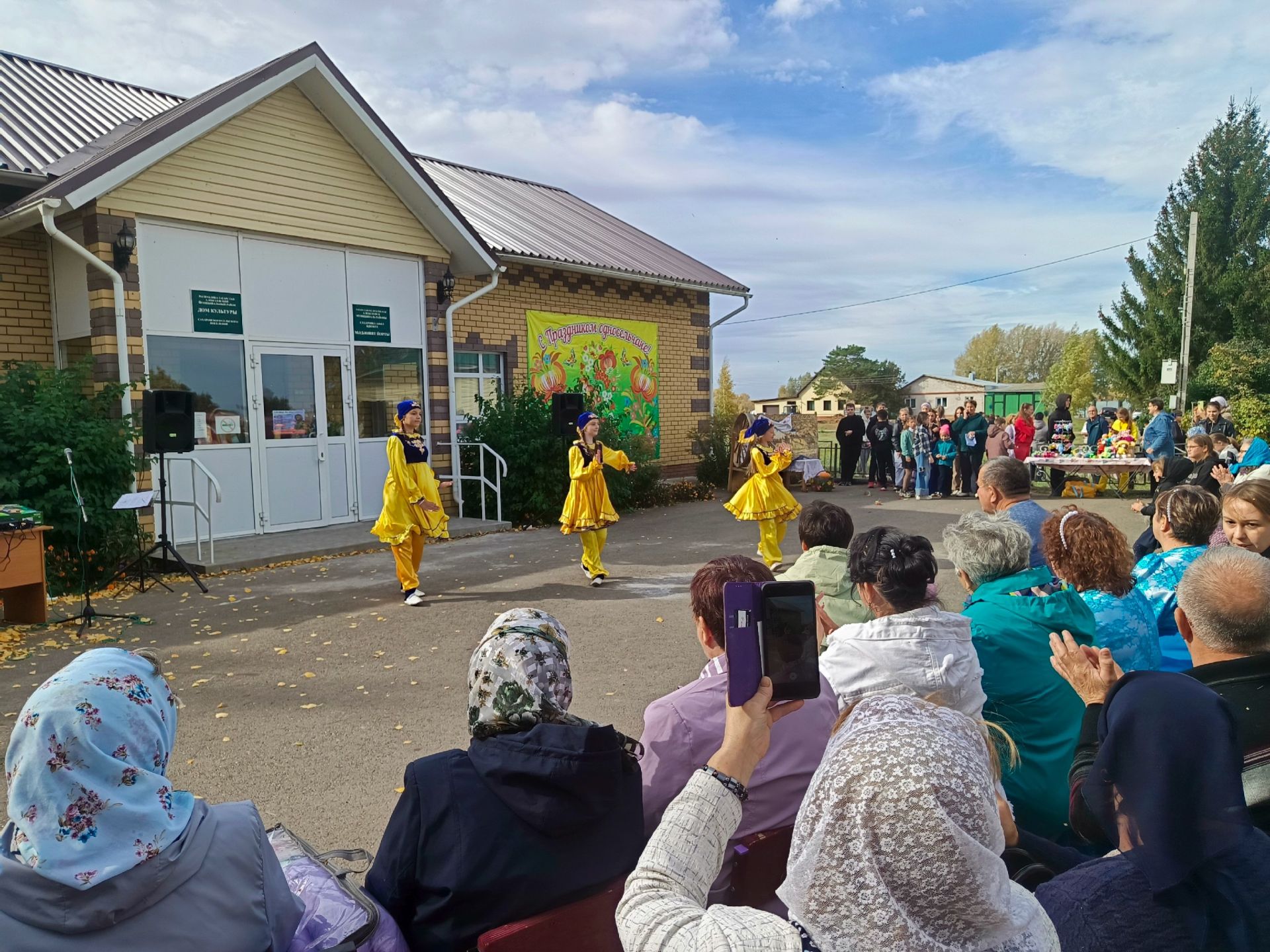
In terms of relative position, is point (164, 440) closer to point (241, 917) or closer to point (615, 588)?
point (615, 588)

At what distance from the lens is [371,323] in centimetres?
1226

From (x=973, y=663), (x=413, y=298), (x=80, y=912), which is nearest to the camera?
(x=80, y=912)

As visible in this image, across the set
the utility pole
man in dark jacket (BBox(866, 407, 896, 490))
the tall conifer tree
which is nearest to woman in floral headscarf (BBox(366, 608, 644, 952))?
man in dark jacket (BBox(866, 407, 896, 490))

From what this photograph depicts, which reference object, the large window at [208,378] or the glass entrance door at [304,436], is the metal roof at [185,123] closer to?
the large window at [208,378]

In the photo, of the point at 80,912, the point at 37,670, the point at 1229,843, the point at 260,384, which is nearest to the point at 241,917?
the point at 80,912

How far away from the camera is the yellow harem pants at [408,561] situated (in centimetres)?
830

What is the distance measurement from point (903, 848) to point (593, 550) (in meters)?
7.97

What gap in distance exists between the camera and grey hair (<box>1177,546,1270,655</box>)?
2352 mm

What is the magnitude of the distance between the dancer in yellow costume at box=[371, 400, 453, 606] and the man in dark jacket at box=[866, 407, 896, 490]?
12.5 meters

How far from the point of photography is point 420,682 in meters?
5.96

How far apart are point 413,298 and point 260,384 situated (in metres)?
2.78

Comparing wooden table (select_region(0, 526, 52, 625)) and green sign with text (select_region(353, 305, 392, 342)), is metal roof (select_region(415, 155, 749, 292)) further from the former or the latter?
wooden table (select_region(0, 526, 52, 625))

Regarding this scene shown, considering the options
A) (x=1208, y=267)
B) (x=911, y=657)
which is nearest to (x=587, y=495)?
(x=911, y=657)

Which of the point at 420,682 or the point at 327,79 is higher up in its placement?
the point at 327,79
